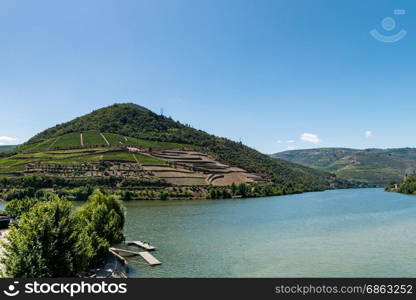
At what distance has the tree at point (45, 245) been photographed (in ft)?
76.8

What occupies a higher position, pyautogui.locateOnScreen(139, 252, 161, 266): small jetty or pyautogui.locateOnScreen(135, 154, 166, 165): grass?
pyautogui.locateOnScreen(135, 154, 166, 165): grass

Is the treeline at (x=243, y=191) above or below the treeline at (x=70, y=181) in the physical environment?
below

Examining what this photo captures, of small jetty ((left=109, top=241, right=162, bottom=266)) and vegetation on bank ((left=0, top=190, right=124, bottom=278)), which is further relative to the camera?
small jetty ((left=109, top=241, right=162, bottom=266))

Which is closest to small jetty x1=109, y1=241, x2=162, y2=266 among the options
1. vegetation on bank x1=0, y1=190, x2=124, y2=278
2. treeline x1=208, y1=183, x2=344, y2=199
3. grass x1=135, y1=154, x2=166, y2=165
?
vegetation on bank x1=0, y1=190, x2=124, y2=278

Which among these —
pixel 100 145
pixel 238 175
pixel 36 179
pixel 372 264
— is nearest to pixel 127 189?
pixel 36 179

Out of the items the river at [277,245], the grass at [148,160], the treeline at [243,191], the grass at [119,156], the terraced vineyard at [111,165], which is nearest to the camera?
the river at [277,245]

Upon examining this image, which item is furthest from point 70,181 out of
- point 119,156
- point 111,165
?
point 119,156

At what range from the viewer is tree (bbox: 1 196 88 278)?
23.4 meters

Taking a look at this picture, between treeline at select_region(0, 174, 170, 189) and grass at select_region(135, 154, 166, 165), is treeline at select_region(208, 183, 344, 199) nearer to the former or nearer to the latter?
treeline at select_region(0, 174, 170, 189)

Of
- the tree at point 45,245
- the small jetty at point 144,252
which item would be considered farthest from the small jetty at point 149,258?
the tree at point 45,245

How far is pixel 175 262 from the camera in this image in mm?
43562

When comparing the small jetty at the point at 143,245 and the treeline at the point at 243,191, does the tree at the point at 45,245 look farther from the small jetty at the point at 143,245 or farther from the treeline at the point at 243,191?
the treeline at the point at 243,191

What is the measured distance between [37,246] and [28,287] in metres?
8.70

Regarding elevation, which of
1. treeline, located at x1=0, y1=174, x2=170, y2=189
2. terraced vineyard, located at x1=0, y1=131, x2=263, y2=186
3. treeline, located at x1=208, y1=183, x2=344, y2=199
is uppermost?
terraced vineyard, located at x1=0, y1=131, x2=263, y2=186
